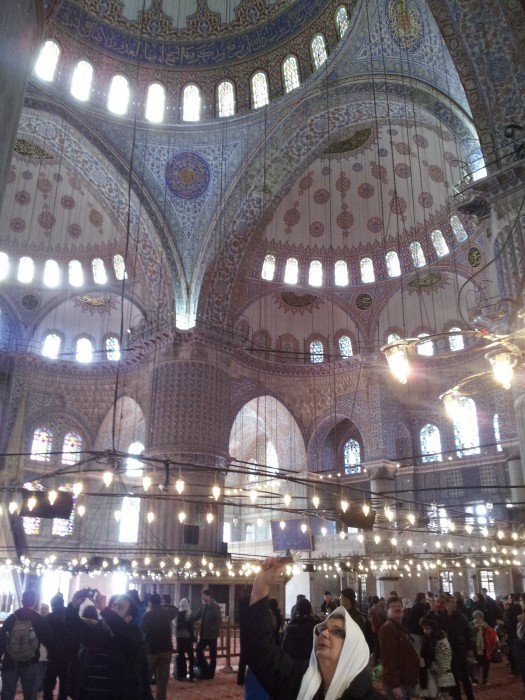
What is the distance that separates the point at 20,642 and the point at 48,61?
1486 cm

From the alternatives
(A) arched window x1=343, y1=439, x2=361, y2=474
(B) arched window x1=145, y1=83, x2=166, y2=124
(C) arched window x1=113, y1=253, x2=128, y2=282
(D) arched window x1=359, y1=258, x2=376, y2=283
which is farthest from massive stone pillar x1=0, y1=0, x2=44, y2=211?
(A) arched window x1=343, y1=439, x2=361, y2=474

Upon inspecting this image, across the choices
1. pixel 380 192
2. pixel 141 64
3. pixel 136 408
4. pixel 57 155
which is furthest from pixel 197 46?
pixel 136 408

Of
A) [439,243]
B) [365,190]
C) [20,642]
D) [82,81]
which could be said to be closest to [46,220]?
[82,81]

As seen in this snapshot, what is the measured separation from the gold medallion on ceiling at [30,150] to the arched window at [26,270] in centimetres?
352

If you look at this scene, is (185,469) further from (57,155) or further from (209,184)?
(57,155)

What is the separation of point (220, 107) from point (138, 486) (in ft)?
39.6

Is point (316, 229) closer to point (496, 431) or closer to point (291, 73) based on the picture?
point (291, 73)

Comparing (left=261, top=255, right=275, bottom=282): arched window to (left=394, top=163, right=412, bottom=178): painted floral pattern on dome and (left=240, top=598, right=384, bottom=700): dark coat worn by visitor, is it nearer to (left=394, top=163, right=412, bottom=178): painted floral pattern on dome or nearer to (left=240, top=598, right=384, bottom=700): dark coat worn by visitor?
(left=394, top=163, right=412, bottom=178): painted floral pattern on dome

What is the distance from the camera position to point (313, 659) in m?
1.99

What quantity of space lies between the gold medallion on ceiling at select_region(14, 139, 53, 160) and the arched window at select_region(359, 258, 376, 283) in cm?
1048

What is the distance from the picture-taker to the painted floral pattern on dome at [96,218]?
19.6 m

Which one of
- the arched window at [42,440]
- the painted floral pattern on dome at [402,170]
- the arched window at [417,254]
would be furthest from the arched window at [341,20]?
the arched window at [42,440]

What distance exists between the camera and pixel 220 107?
17.3 meters

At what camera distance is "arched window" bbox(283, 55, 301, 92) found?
16.6 metres
